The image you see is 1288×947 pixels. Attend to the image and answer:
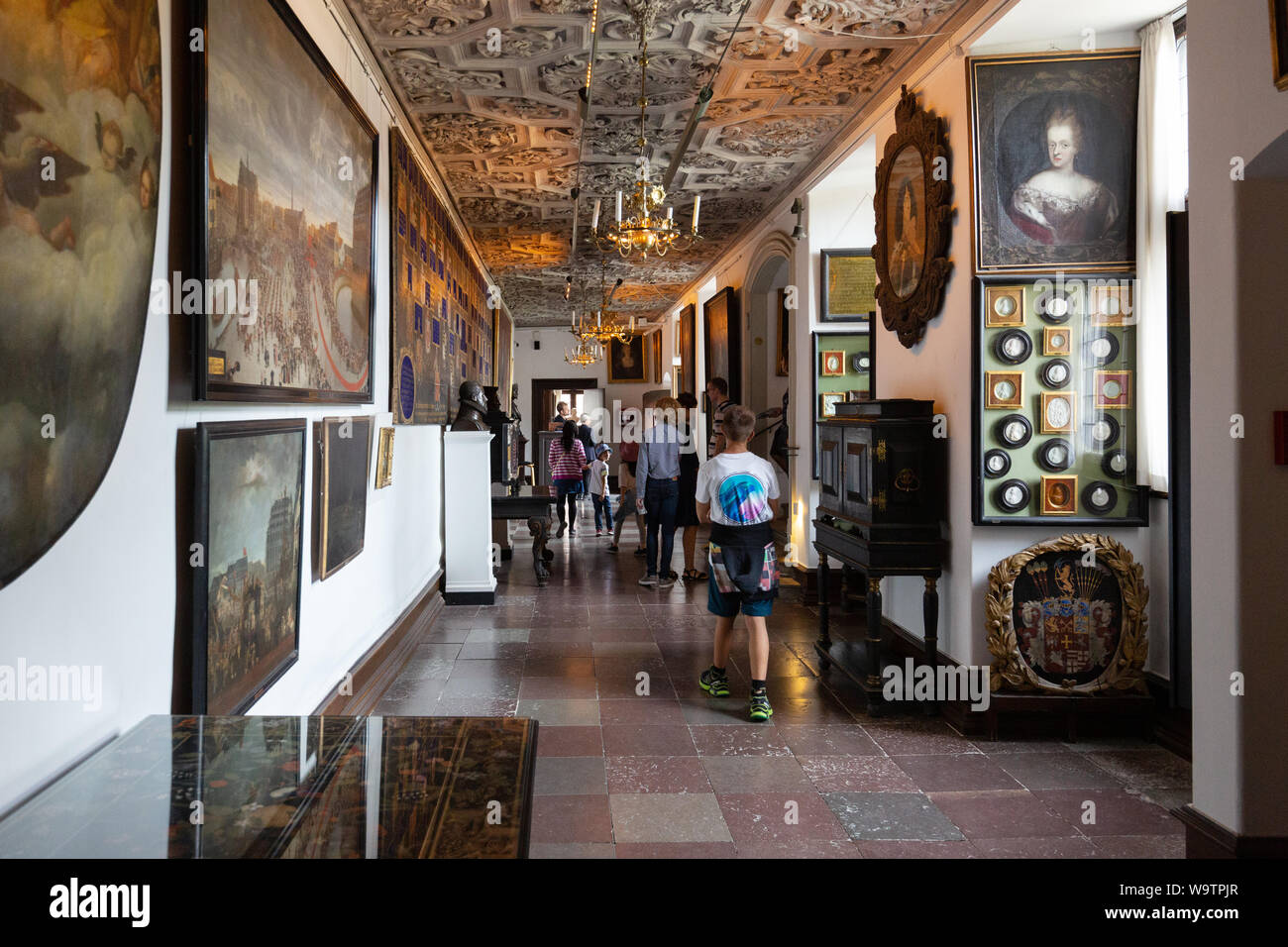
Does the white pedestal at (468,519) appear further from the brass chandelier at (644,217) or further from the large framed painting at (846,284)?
the large framed painting at (846,284)

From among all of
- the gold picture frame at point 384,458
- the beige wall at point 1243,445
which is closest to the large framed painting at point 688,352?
the gold picture frame at point 384,458

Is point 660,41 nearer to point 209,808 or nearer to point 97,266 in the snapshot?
point 97,266

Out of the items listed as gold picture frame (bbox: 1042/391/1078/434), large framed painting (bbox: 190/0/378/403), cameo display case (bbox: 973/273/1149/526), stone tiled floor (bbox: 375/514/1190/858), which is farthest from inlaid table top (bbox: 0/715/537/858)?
gold picture frame (bbox: 1042/391/1078/434)

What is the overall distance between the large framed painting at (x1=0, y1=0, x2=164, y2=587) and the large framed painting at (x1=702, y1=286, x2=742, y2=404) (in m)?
10.1

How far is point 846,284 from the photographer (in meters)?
8.78

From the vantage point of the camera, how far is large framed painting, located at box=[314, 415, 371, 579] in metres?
4.35

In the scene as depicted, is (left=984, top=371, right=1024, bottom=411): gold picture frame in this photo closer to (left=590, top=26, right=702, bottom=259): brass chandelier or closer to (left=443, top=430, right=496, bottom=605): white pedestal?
(left=590, top=26, right=702, bottom=259): brass chandelier

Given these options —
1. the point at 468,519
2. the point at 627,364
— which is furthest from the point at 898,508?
the point at 627,364

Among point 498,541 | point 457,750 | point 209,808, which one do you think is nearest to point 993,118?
point 457,750

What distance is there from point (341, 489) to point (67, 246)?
2.84 metres

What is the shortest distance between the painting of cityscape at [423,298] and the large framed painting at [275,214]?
1105 millimetres

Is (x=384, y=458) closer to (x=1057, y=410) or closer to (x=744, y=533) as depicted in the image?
(x=744, y=533)
